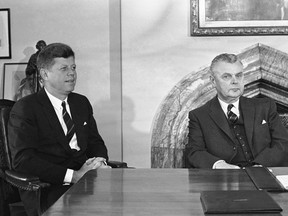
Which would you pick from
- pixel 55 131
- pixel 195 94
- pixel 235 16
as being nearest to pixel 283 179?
pixel 55 131

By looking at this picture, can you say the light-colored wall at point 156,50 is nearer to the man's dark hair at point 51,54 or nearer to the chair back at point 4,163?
the man's dark hair at point 51,54

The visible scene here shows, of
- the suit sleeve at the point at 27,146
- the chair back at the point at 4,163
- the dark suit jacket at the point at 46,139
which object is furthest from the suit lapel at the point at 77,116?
the chair back at the point at 4,163

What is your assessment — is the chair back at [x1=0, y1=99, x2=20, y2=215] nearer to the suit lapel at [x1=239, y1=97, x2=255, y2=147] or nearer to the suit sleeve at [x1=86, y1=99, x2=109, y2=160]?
the suit sleeve at [x1=86, y1=99, x2=109, y2=160]

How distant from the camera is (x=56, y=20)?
504 centimetres

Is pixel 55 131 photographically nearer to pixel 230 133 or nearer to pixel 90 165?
pixel 90 165

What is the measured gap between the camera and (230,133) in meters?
3.95

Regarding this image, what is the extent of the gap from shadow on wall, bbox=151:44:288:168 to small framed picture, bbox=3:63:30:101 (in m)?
1.31

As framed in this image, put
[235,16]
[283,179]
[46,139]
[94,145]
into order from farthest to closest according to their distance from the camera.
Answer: [235,16] → [94,145] → [46,139] → [283,179]

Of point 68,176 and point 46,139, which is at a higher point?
point 46,139

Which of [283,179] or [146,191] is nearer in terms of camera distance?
[146,191]

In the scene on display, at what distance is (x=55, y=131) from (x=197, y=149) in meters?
1.02

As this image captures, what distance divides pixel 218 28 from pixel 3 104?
2.01 meters

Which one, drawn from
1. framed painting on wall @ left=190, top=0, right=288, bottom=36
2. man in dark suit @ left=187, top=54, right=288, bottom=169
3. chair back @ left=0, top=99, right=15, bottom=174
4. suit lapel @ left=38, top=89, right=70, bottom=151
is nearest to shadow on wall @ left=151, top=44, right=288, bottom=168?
framed painting on wall @ left=190, top=0, right=288, bottom=36

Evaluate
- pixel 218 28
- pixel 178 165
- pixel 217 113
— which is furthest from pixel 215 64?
pixel 178 165
